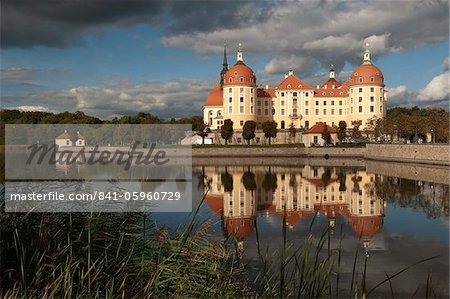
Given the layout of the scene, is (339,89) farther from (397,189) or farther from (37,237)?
(37,237)

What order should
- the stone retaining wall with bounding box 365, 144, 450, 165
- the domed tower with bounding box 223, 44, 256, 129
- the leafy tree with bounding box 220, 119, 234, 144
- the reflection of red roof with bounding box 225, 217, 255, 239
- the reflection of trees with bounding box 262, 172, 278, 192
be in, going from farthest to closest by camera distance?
the domed tower with bounding box 223, 44, 256, 129 → the leafy tree with bounding box 220, 119, 234, 144 → the stone retaining wall with bounding box 365, 144, 450, 165 → the reflection of trees with bounding box 262, 172, 278, 192 → the reflection of red roof with bounding box 225, 217, 255, 239

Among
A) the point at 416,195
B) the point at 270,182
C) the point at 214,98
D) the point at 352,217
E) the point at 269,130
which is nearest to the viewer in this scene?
the point at 352,217

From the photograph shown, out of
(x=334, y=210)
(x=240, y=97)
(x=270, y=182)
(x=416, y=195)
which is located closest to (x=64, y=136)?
(x=240, y=97)

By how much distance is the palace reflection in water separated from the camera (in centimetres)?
1134

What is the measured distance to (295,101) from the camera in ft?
182

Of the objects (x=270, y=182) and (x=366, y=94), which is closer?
(x=270, y=182)

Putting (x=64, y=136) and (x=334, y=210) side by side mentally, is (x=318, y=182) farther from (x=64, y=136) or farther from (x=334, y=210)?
(x=64, y=136)

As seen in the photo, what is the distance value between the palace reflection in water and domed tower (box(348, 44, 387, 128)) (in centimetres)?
2841

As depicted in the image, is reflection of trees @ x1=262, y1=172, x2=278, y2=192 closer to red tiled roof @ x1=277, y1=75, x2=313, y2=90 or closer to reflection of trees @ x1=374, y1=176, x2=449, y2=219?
reflection of trees @ x1=374, y1=176, x2=449, y2=219

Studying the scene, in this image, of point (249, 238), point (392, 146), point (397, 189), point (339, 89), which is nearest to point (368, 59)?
point (339, 89)

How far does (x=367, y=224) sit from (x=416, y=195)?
651cm

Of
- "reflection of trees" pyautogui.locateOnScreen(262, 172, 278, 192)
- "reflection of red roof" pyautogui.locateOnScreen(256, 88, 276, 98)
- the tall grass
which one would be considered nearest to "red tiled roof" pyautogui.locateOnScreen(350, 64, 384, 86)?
"reflection of red roof" pyautogui.locateOnScreen(256, 88, 276, 98)

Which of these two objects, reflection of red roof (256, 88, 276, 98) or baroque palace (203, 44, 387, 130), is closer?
baroque palace (203, 44, 387, 130)

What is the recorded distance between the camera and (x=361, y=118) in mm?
52906
